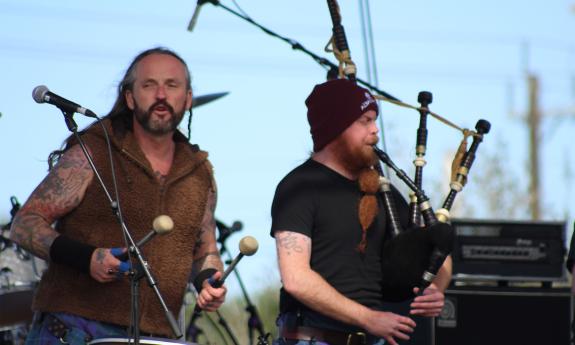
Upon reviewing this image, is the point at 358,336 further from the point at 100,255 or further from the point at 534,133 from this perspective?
the point at 534,133

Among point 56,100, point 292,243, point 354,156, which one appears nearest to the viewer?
point 56,100

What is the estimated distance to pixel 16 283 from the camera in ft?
21.0

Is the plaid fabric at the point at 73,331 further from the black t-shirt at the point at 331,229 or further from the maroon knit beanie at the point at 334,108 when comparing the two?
the maroon knit beanie at the point at 334,108

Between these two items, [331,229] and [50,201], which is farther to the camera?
[331,229]

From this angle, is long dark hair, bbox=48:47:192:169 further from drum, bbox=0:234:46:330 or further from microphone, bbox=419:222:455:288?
drum, bbox=0:234:46:330

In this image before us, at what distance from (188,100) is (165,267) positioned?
76cm

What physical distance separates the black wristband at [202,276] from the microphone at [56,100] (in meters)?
0.86

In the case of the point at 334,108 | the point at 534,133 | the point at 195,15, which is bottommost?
the point at 334,108

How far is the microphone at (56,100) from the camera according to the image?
174 inches

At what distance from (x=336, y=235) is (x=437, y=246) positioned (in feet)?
1.35

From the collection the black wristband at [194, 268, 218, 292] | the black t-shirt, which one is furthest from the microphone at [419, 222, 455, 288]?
the black wristband at [194, 268, 218, 292]

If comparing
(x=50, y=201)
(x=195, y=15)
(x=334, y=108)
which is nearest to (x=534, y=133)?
(x=195, y=15)

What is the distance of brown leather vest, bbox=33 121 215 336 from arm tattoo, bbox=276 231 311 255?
1.46 ft

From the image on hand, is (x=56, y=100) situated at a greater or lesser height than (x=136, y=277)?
greater
